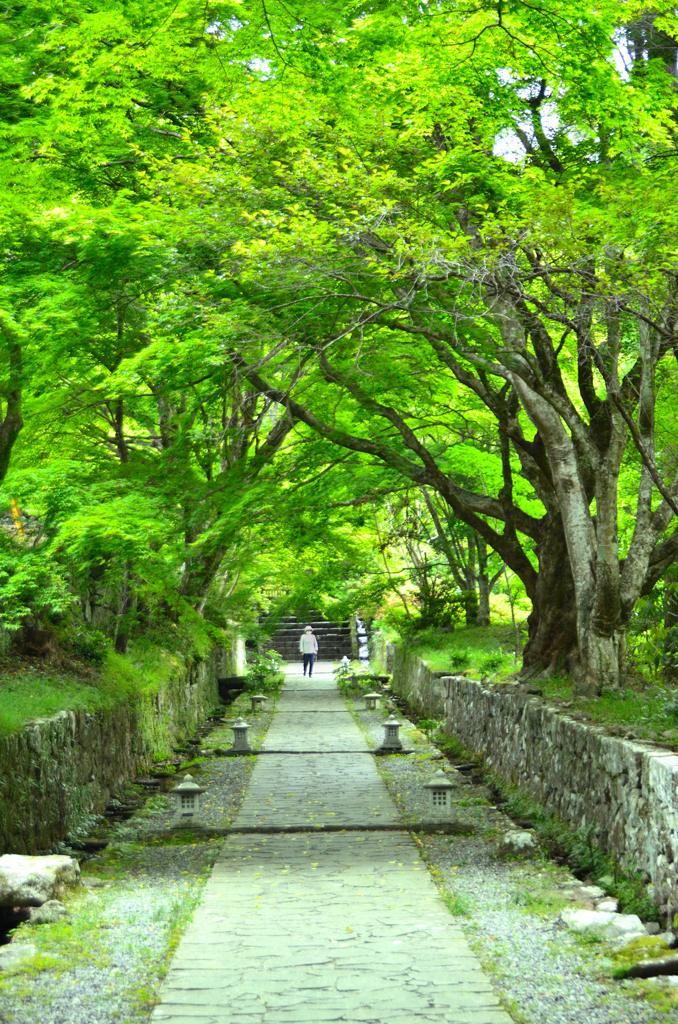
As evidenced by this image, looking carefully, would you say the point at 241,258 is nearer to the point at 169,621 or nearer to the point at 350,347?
the point at 350,347

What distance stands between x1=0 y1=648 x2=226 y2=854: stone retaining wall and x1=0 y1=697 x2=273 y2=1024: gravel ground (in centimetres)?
49

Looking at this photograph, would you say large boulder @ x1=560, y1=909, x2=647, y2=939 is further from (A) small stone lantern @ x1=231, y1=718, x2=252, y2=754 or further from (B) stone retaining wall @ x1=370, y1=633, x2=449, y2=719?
(B) stone retaining wall @ x1=370, y1=633, x2=449, y2=719

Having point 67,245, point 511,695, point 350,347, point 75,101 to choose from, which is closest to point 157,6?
point 75,101

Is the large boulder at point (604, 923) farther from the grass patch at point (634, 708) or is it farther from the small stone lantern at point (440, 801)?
the small stone lantern at point (440, 801)

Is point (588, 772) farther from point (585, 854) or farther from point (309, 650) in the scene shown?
point (309, 650)

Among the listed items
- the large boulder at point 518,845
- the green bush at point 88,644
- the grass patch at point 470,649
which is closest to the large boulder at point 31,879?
the large boulder at point 518,845

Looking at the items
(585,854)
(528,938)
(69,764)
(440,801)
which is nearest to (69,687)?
(69,764)

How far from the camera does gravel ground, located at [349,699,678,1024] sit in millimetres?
4961

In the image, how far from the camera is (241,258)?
9930 millimetres

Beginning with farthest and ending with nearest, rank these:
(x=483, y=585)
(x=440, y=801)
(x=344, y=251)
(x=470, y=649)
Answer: (x=483, y=585) → (x=470, y=649) → (x=440, y=801) → (x=344, y=251)

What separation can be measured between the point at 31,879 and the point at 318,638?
32138 millimetres

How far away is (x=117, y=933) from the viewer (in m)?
6.34

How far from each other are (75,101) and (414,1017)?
10103 millimetres

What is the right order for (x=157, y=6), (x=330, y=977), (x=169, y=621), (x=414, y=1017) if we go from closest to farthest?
(x=414, y=1017) < (x=330, y=977) < (x=157, y=6) < (x=169, y=621)
